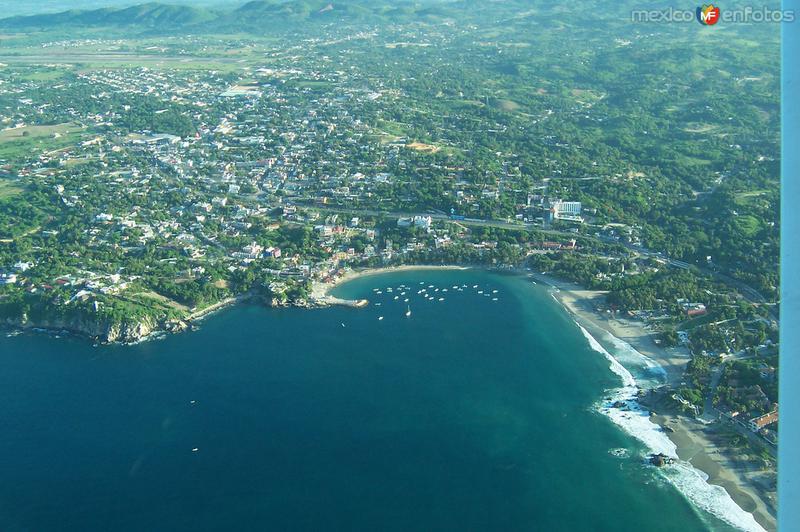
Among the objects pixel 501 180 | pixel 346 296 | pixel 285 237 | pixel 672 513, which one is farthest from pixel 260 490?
pixel 501 180

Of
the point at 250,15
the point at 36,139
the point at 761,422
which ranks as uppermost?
the point at 250,15

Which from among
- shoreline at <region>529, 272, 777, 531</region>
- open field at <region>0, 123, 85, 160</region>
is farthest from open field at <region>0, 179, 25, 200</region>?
shoreline at <region>529, 272, 777, 531</region>

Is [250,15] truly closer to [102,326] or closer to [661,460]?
[102,326]

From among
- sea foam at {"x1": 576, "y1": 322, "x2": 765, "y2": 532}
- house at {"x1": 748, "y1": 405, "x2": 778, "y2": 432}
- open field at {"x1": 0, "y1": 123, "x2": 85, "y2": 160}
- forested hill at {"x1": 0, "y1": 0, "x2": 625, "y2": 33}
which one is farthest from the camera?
forested hill at {"x1": 0, "y1": 0, "x2": 625, "y2": 33}

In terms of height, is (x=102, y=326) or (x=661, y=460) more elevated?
(x=102, y=326)

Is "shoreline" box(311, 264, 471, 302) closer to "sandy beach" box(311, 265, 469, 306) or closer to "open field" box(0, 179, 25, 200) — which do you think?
"sandy beach" box(311, 265, 469, 306)

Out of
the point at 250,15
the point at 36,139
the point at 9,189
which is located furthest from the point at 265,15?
the point at 9,189

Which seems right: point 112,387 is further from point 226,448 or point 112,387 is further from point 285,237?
point 285,237
